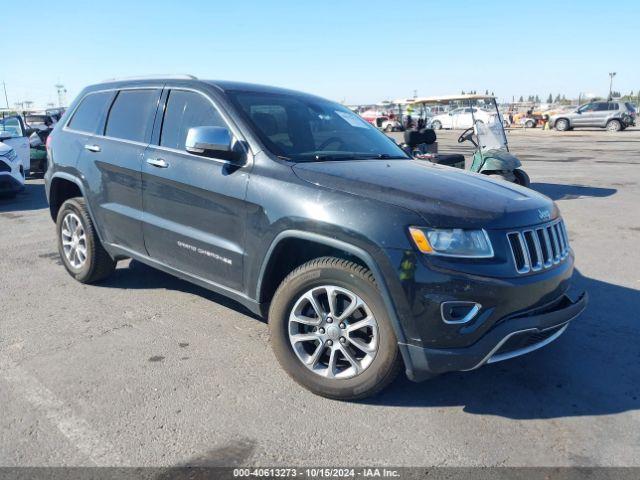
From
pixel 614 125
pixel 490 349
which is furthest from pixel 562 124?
pixel 490 349

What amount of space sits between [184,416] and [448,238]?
1719 mm

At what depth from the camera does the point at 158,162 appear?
4.11 meters

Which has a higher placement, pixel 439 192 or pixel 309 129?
pixel 309 129

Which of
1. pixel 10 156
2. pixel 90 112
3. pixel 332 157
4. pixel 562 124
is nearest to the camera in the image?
pixel 332 157

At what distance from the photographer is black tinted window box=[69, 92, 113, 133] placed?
4.95 meters

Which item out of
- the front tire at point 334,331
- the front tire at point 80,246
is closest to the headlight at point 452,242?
the front tire at point 334,331

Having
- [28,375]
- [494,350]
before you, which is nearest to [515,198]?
[494,350]

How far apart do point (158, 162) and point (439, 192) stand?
6.92 feet

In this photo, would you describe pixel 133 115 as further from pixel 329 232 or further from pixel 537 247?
pixel 537 247

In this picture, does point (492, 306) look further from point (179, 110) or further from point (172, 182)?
point (179, 110)

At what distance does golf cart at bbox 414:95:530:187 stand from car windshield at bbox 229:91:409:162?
4550 mm

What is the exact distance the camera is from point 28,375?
3484 mm

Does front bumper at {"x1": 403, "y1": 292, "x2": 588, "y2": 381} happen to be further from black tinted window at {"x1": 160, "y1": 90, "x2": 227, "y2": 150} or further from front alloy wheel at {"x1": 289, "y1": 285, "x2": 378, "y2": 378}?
black tinted window at {"x1": 160, "y1": 90, "x2": 227, "y2": 150}

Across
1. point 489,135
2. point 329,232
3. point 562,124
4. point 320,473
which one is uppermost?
point 489,135
